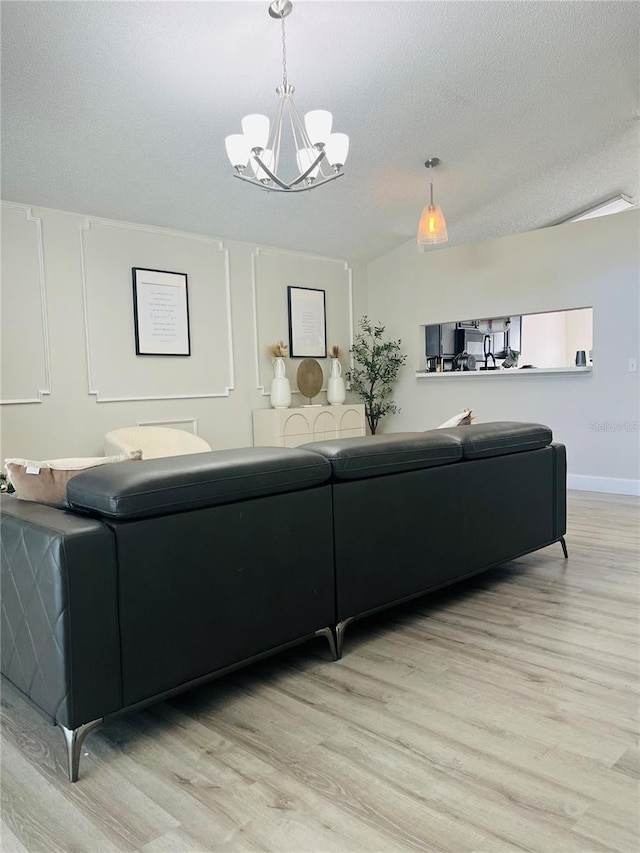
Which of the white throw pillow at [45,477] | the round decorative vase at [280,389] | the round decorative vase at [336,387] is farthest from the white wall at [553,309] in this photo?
the white throw pillow at [45,477]

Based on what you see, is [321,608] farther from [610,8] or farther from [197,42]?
[610,8]

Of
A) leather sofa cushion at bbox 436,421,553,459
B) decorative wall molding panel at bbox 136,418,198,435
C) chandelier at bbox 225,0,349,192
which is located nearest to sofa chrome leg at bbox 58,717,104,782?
leather sofa cushion at bbox 436,421,553,459

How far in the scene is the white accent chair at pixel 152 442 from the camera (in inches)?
177

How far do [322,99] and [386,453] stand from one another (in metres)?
2.65

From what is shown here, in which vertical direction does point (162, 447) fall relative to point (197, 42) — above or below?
below

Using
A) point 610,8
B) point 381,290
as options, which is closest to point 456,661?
point 610,8

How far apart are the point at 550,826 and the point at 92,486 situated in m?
1.34

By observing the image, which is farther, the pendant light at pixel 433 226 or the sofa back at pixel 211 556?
the pendant light at pixel 433 226

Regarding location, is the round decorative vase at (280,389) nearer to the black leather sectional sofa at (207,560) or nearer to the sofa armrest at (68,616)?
the black leather sectional sofa at (207,560)

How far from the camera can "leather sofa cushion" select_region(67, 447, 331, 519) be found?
1.58 meters

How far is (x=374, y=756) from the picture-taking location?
5.06 ft

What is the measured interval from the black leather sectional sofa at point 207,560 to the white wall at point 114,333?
270 cm

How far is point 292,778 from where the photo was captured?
4.79 ft

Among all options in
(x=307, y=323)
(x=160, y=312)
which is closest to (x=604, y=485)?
(x=307, y=323)
